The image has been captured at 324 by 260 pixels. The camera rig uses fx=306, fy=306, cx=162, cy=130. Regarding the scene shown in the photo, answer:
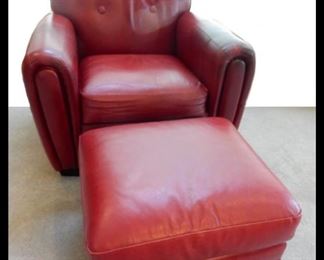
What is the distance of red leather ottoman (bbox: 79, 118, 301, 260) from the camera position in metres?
0.76

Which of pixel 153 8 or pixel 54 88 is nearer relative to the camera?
pixel 54 88

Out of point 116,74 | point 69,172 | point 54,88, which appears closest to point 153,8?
point 116,74

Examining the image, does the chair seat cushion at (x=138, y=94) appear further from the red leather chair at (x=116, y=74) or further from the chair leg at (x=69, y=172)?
the chair leg at (x=69, y=172)

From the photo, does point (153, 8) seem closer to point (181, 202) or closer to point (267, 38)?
point (267, 38)

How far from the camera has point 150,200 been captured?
81 cm

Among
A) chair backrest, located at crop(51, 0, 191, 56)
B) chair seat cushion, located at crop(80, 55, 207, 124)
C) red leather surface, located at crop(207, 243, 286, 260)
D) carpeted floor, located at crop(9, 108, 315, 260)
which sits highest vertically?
chair backrest, located at crop(51, 0, 191, 56)

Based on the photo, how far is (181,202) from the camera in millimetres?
809

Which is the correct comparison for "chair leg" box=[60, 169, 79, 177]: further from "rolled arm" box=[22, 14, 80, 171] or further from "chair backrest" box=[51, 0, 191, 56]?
"chair backrest" box=[51, 0, 191, 56]

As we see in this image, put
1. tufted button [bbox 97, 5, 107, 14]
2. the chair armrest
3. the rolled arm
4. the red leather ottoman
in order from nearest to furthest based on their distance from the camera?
the red leather ottoman → the rolled arm → the chair armrest → tufted button [bbox 97, 5, 107, 14]

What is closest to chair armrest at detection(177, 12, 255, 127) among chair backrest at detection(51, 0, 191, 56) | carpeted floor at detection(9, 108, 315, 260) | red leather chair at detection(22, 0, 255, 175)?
red leather chair at detection(22, 0, 255, 175)

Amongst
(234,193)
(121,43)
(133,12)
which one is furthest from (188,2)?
(234,193)

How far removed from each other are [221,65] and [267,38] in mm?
967

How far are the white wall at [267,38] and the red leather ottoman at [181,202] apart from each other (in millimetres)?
1181

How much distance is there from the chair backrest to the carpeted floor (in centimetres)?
67
